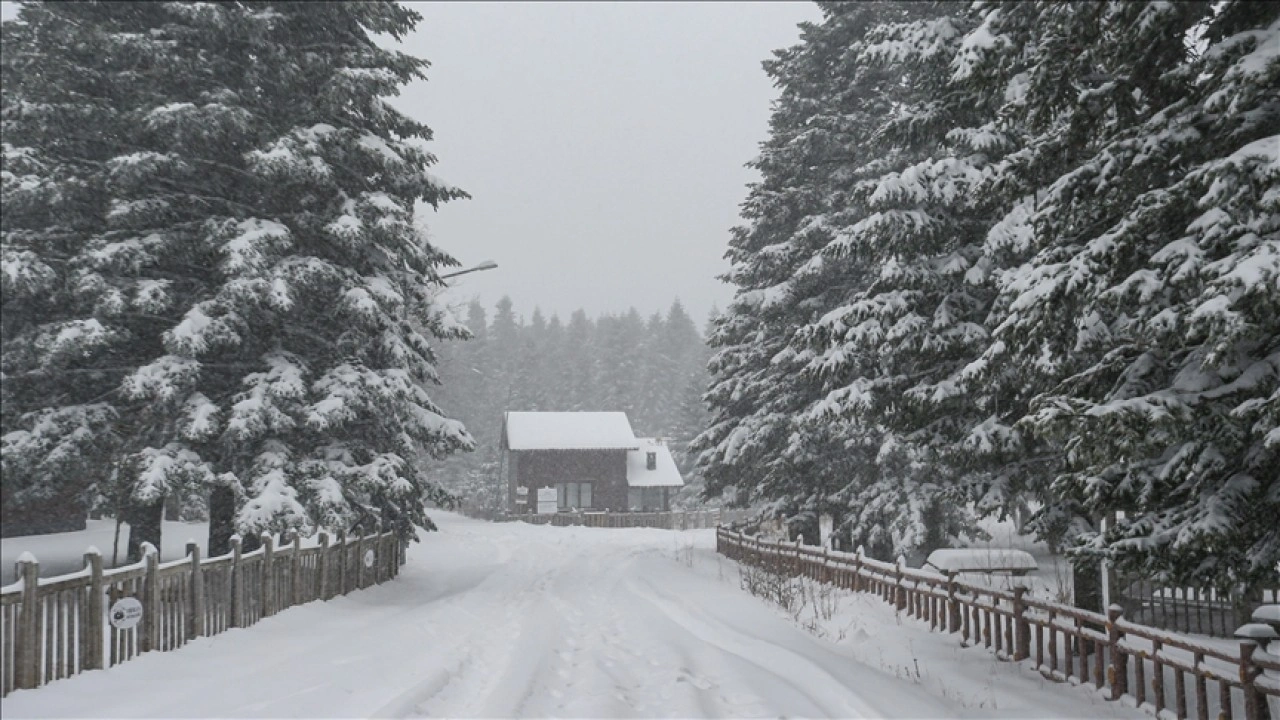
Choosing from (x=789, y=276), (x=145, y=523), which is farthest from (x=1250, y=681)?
(x=145, y=523)

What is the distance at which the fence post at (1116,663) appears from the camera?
27.8ft

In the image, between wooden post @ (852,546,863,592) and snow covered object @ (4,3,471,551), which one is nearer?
snow covered object @ (4,3,471,551)

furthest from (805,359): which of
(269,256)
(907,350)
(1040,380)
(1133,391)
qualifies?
(1133,391)

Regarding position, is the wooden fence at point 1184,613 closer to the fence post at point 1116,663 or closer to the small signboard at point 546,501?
the fence post at point 1116,663

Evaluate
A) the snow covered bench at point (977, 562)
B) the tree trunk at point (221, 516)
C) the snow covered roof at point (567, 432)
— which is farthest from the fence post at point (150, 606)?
the snow covered roof at point (567, 432)

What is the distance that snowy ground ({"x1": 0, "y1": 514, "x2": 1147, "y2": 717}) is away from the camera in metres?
7.62

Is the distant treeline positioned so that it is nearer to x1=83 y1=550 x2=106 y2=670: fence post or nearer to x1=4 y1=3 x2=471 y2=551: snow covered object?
x1=4 y1=3 x2=471 y2=551: snow covered object

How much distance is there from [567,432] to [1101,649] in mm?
41300

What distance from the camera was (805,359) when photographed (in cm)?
1873

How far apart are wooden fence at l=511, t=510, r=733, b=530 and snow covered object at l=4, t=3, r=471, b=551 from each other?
27.7m

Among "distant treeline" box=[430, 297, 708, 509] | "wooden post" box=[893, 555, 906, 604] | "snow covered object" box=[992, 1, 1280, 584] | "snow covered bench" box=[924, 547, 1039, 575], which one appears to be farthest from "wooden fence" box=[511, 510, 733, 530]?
"snow covered object" box=[992, 1, 1280, 584]

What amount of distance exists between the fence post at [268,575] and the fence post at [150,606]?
2.52 metres

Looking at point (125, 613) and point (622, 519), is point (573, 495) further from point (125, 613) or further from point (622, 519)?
point (125, 613)

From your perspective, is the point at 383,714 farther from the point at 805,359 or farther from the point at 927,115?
the point at 805,359
